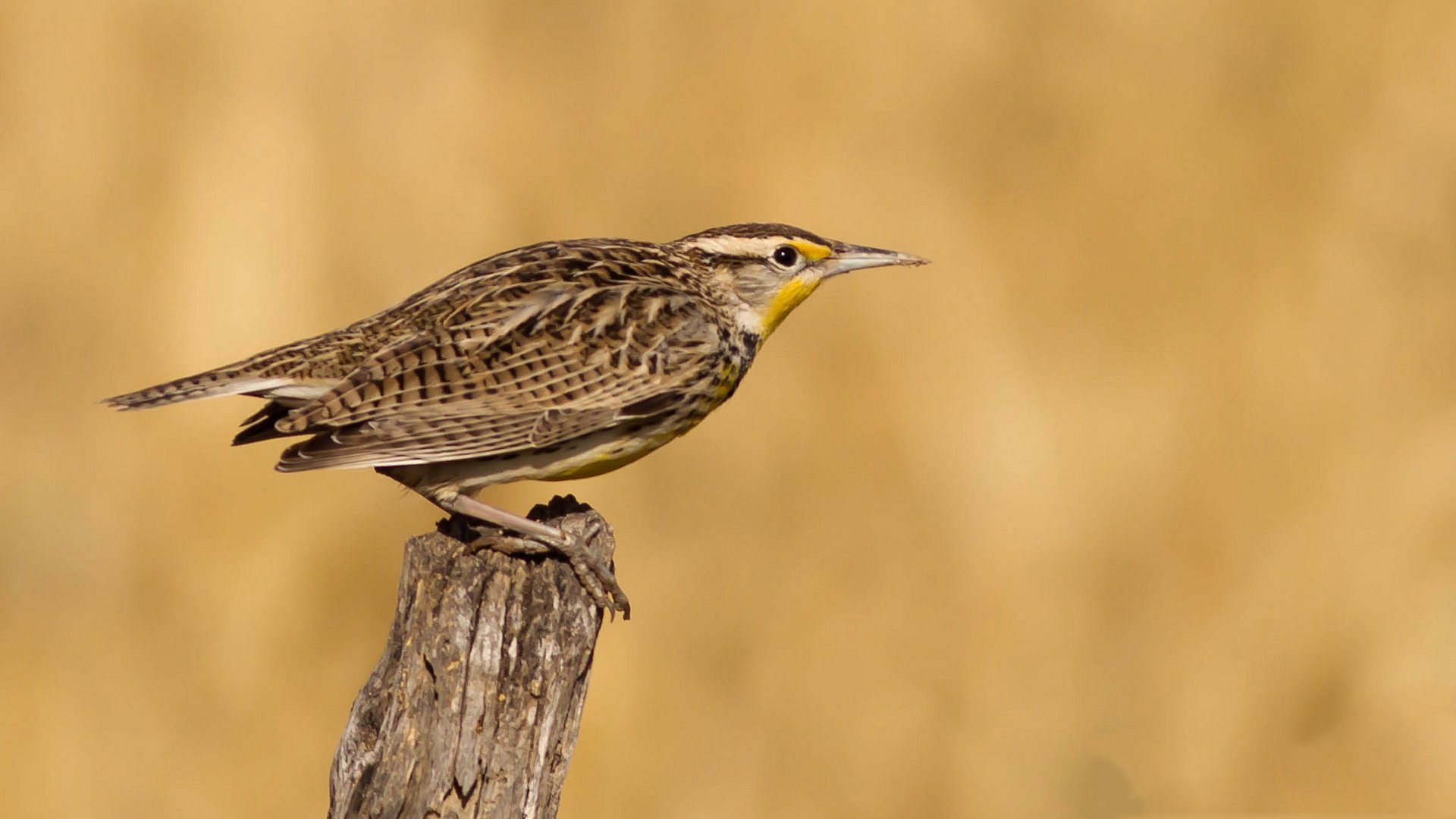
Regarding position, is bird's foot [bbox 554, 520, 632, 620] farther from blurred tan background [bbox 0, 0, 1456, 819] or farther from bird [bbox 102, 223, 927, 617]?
blurred tan background [bbox 0, 0, 1456, 819]

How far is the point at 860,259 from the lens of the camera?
571cm

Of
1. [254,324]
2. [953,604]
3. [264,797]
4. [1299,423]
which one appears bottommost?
[264,797]

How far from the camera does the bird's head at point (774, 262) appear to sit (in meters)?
5.71

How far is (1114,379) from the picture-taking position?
8164 millimetres

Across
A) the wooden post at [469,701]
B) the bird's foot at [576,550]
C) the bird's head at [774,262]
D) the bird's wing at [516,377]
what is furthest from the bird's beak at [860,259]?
the wooden post at [469,701]

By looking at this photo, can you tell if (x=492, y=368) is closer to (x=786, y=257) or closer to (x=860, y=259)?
(x=786, y=257)

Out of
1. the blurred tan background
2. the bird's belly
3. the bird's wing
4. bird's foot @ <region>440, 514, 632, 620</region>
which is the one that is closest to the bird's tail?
the bird's wing

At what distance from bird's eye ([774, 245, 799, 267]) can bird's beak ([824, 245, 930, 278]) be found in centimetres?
10

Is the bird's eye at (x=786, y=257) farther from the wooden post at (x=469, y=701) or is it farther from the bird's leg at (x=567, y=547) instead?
the wooden post at (x=469, y=701)

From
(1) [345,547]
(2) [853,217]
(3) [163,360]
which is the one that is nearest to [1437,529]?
(2) [853,217]

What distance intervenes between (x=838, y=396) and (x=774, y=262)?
2.22 metres

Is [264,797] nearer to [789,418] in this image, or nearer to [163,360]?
[163,360]

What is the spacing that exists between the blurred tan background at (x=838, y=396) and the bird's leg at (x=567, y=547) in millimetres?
2421

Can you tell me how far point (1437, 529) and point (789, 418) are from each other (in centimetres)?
302
